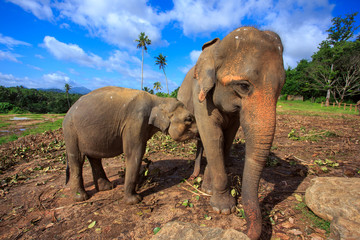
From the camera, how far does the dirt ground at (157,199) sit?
320 centimetres

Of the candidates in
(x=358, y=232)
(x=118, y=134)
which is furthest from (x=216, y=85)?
(x=358, y=232)

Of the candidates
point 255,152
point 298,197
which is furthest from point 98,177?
point 298,197

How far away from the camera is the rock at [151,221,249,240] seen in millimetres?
2035

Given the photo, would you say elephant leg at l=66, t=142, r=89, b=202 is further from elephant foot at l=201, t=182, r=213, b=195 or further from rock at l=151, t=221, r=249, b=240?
rock at l=151, t=221, r=249, b=240

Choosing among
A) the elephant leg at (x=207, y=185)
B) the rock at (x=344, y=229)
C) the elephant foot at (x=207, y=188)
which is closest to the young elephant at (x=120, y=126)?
the elephant leg at (x=207, y=185)

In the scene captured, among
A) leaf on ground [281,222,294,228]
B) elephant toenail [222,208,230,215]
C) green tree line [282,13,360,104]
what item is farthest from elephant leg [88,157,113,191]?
green tree line [282,13,360,104]

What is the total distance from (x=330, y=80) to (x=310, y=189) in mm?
47162

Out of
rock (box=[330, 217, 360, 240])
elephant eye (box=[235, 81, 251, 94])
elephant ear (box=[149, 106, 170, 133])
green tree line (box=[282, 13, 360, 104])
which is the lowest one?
rock (box=[330, 217, 360, 240])

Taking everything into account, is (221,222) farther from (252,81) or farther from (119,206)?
(252,81)

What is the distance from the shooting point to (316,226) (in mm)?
2920

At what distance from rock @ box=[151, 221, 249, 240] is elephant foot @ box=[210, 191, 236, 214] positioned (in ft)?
4.53

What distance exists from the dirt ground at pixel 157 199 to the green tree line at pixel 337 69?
121 ft

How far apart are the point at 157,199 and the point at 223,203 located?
4.81ft

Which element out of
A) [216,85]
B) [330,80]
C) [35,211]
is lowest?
[35,211]
